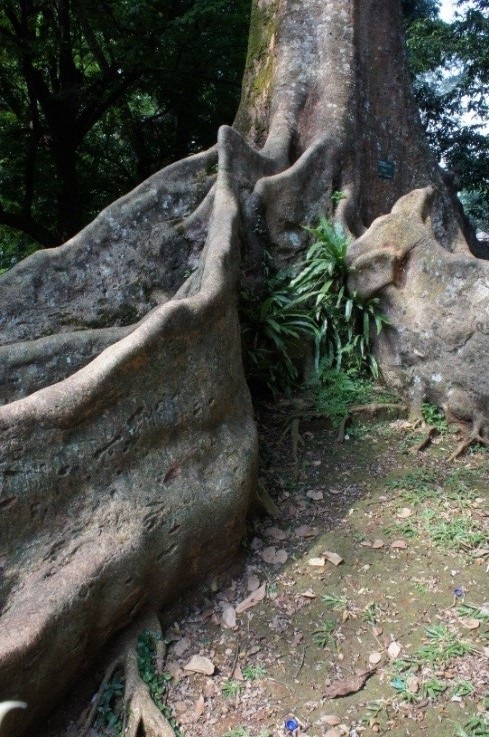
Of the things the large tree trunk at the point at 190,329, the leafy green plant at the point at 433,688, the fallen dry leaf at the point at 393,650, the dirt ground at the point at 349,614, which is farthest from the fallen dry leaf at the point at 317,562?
the leafy green plant at the point at 433,688

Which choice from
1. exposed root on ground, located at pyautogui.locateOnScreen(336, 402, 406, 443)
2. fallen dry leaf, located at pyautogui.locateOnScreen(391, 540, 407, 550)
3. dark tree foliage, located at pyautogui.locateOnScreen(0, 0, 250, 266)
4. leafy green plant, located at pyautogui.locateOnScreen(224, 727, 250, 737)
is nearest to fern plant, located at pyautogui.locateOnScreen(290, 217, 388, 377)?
exposed root on ground, located at pyautogui.locateOnScreen(336, 402, 406, 443)

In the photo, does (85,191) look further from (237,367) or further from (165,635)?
(165,635)

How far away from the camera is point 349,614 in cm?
361

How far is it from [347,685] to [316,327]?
10.1ft

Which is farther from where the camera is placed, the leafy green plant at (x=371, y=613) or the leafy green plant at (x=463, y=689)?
the leafy green plant at (x=371, y=613)

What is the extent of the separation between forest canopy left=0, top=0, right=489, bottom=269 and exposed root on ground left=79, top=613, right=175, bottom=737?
1015 centimetres

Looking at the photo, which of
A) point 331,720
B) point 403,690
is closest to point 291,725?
point 331,720

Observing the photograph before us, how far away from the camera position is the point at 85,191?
1381 centimetres

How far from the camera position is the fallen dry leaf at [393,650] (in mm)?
3329

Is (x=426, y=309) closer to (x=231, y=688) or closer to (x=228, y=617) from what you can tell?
(x=228, y=617)

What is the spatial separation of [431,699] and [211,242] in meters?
3.23

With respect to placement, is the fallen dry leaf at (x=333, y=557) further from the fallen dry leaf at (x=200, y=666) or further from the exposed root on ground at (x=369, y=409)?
the exposed root on ground at (x=369, y=409)

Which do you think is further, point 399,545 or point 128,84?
point 128,84

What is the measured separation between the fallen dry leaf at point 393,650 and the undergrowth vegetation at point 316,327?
2.47 m
